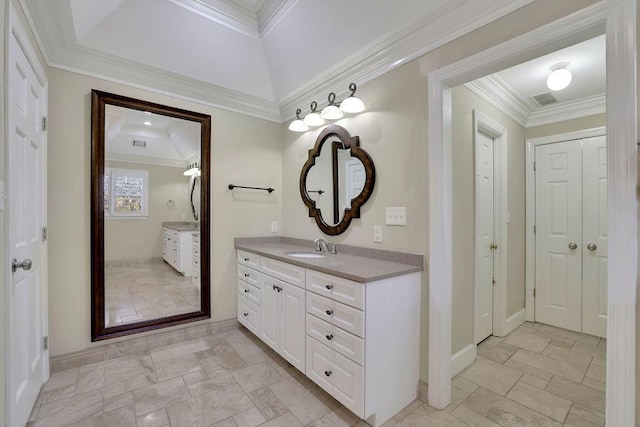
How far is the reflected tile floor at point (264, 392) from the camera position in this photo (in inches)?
65.7

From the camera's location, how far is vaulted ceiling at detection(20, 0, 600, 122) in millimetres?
1794

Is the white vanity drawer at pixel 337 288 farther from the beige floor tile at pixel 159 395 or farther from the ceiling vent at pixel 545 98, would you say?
the ceiling vent at pixel 545 98

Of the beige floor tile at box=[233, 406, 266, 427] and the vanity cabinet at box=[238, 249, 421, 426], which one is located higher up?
the vanity cabinet at box=[238, 249, 421, 426]

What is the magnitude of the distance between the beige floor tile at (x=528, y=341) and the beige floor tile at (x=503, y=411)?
1.03 m

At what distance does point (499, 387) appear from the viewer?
6.61 feet

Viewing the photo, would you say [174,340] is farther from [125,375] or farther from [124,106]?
[124,106]

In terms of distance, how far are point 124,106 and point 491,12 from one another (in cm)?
276

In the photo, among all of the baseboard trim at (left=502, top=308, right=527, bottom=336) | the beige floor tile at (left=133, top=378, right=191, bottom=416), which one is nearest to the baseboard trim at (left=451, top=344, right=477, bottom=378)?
the baseboard trim at (left=502, top=308, right=527, bottom=336)

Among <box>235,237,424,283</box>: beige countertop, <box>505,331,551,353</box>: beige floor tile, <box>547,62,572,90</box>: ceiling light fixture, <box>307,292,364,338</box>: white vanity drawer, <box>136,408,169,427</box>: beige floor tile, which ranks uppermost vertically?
<box>547,62,572,90</box>: ceiling light fixture

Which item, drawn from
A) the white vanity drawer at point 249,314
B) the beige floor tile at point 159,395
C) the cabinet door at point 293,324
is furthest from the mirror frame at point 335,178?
the beige floor tile at point 159,395

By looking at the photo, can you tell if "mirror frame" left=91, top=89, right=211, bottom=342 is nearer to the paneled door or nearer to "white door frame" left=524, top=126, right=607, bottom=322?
"white door frame" left=524, top=126, right=607, bottom=322

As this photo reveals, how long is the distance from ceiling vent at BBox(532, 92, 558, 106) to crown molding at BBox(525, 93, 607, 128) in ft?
0.37

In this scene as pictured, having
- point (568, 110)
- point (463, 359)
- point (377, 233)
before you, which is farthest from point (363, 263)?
point (568, 110)

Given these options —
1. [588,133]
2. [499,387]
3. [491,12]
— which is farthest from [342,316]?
[588,133]
